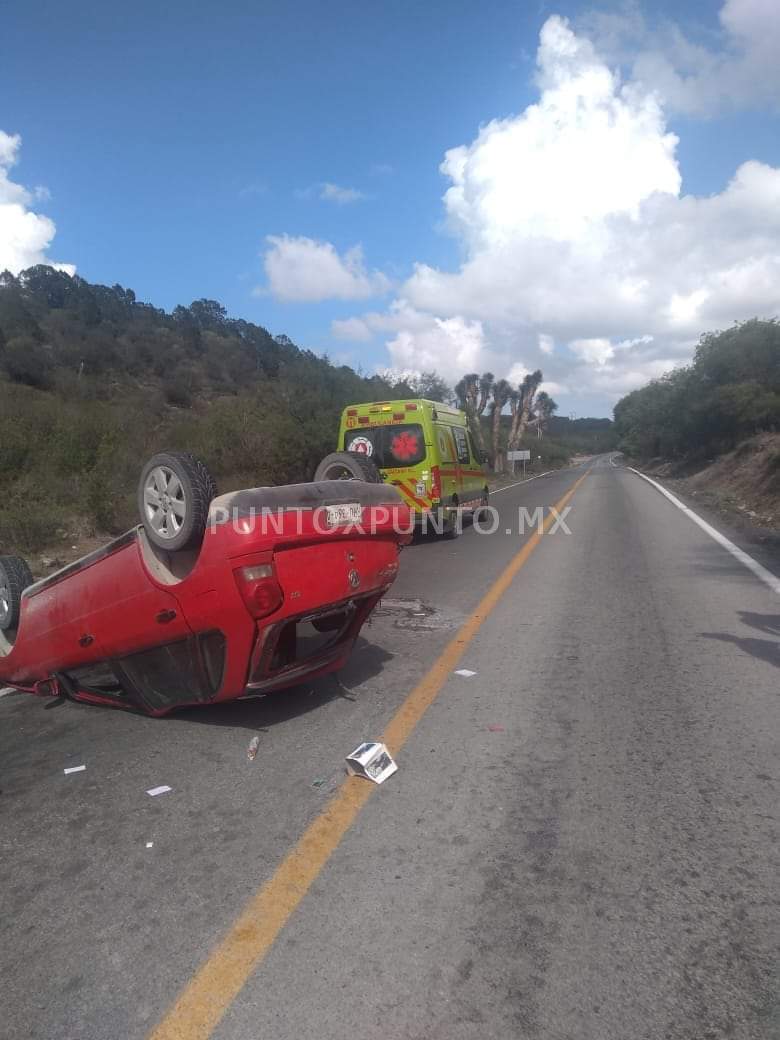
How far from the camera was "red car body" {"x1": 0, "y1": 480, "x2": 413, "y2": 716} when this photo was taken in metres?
3.94

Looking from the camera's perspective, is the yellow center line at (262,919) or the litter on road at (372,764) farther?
the litter on road at (372,764)

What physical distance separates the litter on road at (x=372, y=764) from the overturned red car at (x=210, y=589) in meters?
0.71

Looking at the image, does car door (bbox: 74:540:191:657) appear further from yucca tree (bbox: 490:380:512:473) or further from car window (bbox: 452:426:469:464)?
yucca tree (bbox: 490:380:512:473)

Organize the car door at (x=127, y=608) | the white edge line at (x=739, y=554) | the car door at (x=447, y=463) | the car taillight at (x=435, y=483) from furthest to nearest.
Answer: the car door at (x=447, y=463) → the car taillight at (x=435, y=483) → the white edge line at (x=739, y=554) → the car door at (x=127, y=608)

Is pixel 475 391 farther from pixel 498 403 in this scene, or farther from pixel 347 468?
pixel 347 468

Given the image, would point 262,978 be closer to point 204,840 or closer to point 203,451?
point 204,840

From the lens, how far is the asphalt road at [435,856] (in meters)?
2.29

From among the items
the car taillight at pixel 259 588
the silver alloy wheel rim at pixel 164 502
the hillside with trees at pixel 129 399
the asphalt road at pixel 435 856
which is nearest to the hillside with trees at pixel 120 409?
the hillside with trees at pixel 129 399

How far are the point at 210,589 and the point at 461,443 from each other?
11.2 meters

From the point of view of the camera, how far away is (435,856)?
10.1 feet

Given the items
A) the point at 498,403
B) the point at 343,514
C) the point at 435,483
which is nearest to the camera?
the point at 343,514

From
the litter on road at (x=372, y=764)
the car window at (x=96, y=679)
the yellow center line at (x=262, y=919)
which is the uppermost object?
the car window at (x=96, y=679)

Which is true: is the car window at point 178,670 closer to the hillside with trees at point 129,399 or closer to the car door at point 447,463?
the hillside with trees at point 129,399

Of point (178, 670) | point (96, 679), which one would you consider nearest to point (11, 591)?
point (96, 679)
